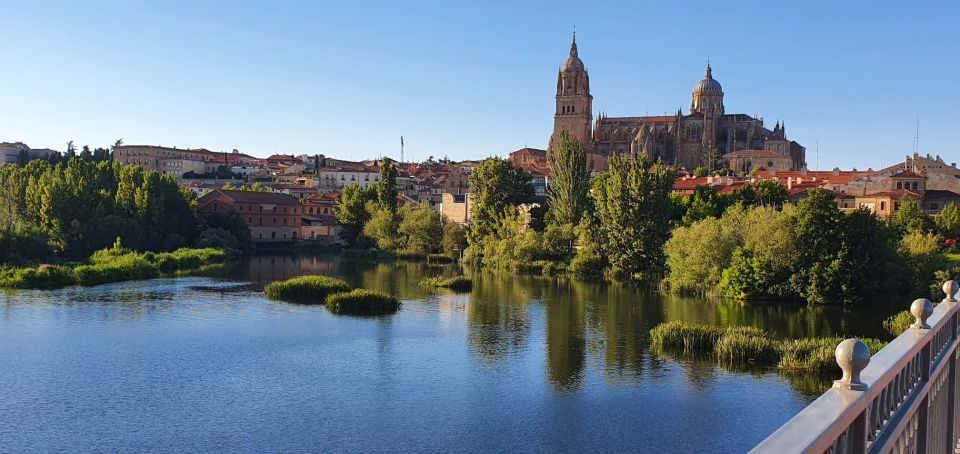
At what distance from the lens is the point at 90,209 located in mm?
46688

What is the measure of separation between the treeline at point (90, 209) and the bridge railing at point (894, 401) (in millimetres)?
40975

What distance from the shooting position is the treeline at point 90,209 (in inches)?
1770

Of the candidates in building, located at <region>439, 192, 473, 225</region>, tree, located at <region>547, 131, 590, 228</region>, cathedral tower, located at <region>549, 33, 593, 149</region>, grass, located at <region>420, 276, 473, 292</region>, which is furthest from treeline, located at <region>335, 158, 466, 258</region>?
cathedral tower, located at <region>549, 33, 593, 149</region>

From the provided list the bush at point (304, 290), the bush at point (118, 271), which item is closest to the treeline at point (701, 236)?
the bush at point (304, 290)

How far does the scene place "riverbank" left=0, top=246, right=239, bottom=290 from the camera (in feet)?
106

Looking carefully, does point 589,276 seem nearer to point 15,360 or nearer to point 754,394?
point 754,394

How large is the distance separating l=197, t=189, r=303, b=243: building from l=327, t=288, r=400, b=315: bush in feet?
105

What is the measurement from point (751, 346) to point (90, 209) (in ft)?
125

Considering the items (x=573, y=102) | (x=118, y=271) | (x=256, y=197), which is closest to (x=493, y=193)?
(x=256, y=197)

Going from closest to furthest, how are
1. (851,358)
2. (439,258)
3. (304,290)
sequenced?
(851,358) → (304,290) → (439,258)

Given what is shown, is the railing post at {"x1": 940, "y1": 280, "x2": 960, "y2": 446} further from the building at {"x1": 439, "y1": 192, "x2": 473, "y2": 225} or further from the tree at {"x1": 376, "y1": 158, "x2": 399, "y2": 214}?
the building at {"x1": 439, "y1": 192, "x2": 473, "y2": 225}

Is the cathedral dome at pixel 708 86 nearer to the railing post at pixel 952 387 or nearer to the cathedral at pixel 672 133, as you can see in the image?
the cathedral at pixel 672 133

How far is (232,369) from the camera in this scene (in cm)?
1888

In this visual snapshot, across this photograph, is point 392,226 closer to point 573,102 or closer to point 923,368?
point 573,102
